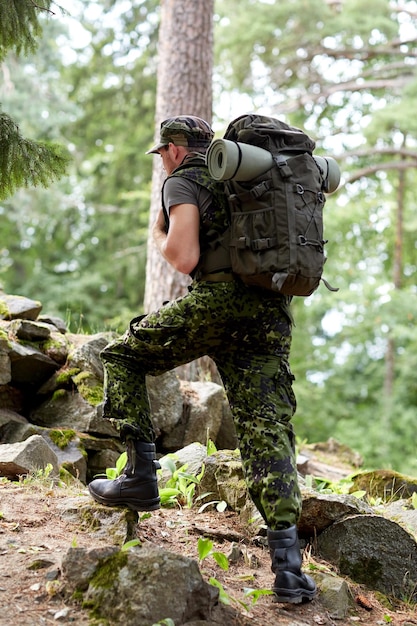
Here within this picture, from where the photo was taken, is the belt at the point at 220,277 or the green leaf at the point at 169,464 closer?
the belt at the point at 220,277

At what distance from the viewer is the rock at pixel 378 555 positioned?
12.9ft

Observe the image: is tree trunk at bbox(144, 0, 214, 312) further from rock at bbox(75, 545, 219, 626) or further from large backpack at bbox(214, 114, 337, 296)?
rock at bbox(75, 545, 219, 626)

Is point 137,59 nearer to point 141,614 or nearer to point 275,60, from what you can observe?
point 275,60

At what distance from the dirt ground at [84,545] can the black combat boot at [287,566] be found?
4.0 inches

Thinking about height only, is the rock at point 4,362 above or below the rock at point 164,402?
above

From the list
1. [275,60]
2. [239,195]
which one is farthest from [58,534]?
[275,60]

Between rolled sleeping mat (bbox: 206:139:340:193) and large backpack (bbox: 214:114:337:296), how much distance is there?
5cm

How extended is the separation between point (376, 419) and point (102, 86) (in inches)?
495

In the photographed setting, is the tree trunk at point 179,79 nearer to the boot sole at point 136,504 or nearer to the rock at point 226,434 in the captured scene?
the rock at point 226,434

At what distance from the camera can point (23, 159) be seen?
14.2ft

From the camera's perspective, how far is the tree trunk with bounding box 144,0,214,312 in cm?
796

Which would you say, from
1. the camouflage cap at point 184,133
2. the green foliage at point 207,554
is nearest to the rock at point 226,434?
the green foliage at point 207,554

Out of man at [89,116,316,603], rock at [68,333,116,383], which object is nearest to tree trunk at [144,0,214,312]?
rock at [68,333,116,383]

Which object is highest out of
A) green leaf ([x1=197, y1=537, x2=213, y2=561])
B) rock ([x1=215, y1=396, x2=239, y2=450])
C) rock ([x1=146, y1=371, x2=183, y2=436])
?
rock ([x1=146, y1=371, x2=183, y2=436])
